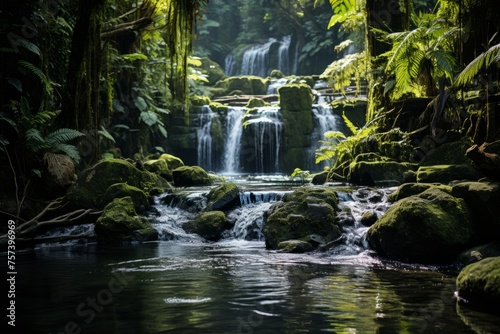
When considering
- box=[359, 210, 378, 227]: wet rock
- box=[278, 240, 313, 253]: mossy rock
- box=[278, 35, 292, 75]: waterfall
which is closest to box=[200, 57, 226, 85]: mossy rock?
box=[278, 35, 292, 75]: waterfall

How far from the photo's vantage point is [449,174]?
32.9 ft

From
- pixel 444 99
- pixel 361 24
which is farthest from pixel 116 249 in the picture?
pixel 361 24

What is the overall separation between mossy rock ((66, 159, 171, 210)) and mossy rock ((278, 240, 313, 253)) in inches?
165

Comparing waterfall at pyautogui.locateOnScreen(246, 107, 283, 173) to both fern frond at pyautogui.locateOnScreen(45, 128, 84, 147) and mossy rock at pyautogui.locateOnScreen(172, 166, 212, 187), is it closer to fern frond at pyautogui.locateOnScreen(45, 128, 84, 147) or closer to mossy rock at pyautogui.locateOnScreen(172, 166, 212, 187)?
mossy rock at pyautogui.locateOnScreen(172, 166, 212, 187)

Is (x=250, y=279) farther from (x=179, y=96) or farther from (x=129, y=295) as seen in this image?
(x=179, y=96)

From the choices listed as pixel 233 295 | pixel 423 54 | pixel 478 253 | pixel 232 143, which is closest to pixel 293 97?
pixel 232 143

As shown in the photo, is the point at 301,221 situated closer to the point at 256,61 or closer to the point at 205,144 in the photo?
the point at 205,144

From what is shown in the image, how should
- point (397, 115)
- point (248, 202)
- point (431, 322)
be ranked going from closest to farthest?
point (431, 322) < point (248, 202) < point (397, 115)

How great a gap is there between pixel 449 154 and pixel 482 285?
21.6 ft

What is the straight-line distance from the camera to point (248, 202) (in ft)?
36.6

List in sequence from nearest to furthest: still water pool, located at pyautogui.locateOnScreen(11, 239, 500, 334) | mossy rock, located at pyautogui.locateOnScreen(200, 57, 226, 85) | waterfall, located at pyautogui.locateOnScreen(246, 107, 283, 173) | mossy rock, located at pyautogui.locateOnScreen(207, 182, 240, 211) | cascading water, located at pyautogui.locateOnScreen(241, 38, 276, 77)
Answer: still water pool, located at pyautogui.locateOnScreen(11, 239, 500, 334) → mossy rock, located at pyautogui.locateOnScreen(207, 182, 240, 211) → waterfall, located at pyautogui.locateOnScreen(246, 107, 283, 173) → mossy rock, located at pyautogui.locateOnScreen(200, 57, 226, 85) → cascading water, located at pyautogui.locateOnScreen(241, 38, 276, 77)

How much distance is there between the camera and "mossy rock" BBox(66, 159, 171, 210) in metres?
10.4

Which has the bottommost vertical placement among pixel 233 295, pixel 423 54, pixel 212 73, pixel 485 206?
pixel 233 295

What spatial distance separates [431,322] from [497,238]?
3.24 meters
